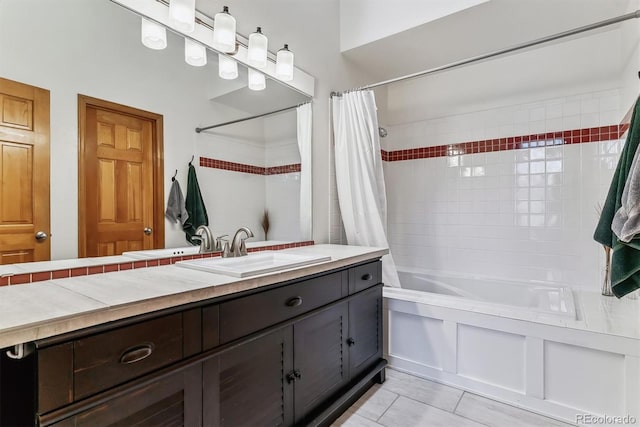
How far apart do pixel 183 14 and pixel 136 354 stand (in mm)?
1480

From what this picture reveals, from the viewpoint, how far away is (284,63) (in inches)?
81.8

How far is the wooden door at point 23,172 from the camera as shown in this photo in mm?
1077

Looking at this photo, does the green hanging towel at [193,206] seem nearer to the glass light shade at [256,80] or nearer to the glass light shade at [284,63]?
the glass light shade at [256,80]

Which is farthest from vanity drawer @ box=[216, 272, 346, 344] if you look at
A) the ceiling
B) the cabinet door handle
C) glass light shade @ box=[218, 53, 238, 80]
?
the ceiling

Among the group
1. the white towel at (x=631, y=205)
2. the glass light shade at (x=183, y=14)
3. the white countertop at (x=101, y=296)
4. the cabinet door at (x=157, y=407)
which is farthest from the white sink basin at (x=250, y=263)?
the white towel at (x=631, y=205)

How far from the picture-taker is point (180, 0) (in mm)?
1505

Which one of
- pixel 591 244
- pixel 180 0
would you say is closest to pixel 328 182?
pixel 180 0

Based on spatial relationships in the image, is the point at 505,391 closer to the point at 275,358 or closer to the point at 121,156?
the point at 275,358

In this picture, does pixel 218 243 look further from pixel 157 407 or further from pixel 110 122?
pixel 157 407

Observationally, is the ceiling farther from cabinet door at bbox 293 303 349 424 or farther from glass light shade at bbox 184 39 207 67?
cabinet door at bbox 293 303 349 424

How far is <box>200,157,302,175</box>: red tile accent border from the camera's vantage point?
1752 millimetres

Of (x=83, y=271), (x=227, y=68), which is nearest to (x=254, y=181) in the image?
(x=227, y=68)

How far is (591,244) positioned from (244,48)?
2.87 meters

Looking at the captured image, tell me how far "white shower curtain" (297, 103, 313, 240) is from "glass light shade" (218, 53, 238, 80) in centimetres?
58
